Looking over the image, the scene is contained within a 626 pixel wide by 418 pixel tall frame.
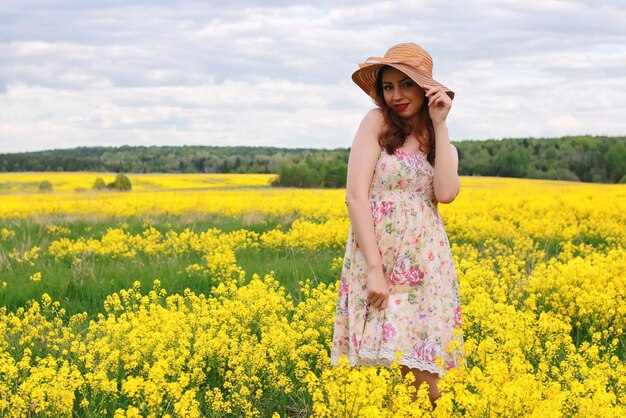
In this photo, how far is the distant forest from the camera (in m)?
46.7

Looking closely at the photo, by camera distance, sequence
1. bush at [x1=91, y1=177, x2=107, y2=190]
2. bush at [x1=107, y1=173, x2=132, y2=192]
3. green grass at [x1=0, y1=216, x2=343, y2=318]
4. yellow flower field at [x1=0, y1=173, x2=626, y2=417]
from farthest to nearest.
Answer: bush at [x1=91, y1=177, x2=107, y2=190], bush at [x1=107, y1=173, x2=132, y2=192], green grass at [x1=0, y1=216, x2=343, y2=318], yellow flower field at [x1=0, y1=173, x2=626, y2=417]

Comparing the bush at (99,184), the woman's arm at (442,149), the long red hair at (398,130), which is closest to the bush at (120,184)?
the bush at (99,184)

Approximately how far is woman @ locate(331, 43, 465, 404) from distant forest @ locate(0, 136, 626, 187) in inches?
1567

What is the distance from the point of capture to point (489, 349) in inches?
159

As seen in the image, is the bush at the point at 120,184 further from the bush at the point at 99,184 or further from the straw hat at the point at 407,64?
the straw hat at the point at 407,64

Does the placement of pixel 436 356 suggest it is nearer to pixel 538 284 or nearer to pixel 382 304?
pixel 382 304

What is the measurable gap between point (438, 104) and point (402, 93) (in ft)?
0.68

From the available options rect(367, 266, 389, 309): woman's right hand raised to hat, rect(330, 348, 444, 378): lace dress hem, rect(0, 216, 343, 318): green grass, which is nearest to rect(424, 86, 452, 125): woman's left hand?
rect(367, 266, 389, 309): woman's right hand raised to hat

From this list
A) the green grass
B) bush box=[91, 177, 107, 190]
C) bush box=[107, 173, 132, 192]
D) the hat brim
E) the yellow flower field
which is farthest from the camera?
bush box=[91, 177, 107, 190]

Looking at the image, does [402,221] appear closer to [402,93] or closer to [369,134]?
[369,134]

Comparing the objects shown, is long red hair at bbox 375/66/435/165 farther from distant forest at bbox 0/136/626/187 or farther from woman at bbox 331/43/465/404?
distant forest at bbox 0/136/626/187

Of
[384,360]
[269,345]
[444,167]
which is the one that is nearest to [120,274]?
[269,345]

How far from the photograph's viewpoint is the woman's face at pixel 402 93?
358 cm

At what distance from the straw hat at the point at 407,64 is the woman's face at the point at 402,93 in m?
0.07
